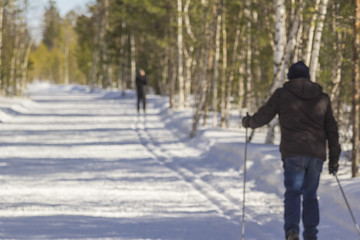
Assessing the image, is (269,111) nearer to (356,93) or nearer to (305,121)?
(305,121)

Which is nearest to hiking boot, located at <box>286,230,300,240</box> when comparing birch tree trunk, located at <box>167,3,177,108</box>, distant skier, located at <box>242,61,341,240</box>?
distant skier, located at <box>242,61,341,240</box>

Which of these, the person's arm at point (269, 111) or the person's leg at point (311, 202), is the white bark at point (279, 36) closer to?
the person's arm at point (269, 111)

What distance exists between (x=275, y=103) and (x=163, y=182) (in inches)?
172

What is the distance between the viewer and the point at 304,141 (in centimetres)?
521

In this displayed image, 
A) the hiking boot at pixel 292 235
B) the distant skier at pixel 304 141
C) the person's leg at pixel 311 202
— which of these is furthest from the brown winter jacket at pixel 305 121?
the hiking boot at pixel 292 235

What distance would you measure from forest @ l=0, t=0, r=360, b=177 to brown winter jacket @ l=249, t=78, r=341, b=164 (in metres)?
3.07

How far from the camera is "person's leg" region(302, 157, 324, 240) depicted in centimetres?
529

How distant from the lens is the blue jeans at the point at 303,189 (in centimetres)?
524

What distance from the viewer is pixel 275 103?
17.9ft

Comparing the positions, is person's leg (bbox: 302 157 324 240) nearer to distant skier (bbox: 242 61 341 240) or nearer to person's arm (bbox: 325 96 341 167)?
distant skier (bbox: 242 61 341 240)

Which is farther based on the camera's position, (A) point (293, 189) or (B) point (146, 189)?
(B) point (146, 189)

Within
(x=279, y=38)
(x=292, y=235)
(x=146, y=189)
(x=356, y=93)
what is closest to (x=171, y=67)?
(x=279, y=38)

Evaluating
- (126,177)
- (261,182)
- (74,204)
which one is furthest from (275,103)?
(126,177)

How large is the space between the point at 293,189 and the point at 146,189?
3954 millimetres
